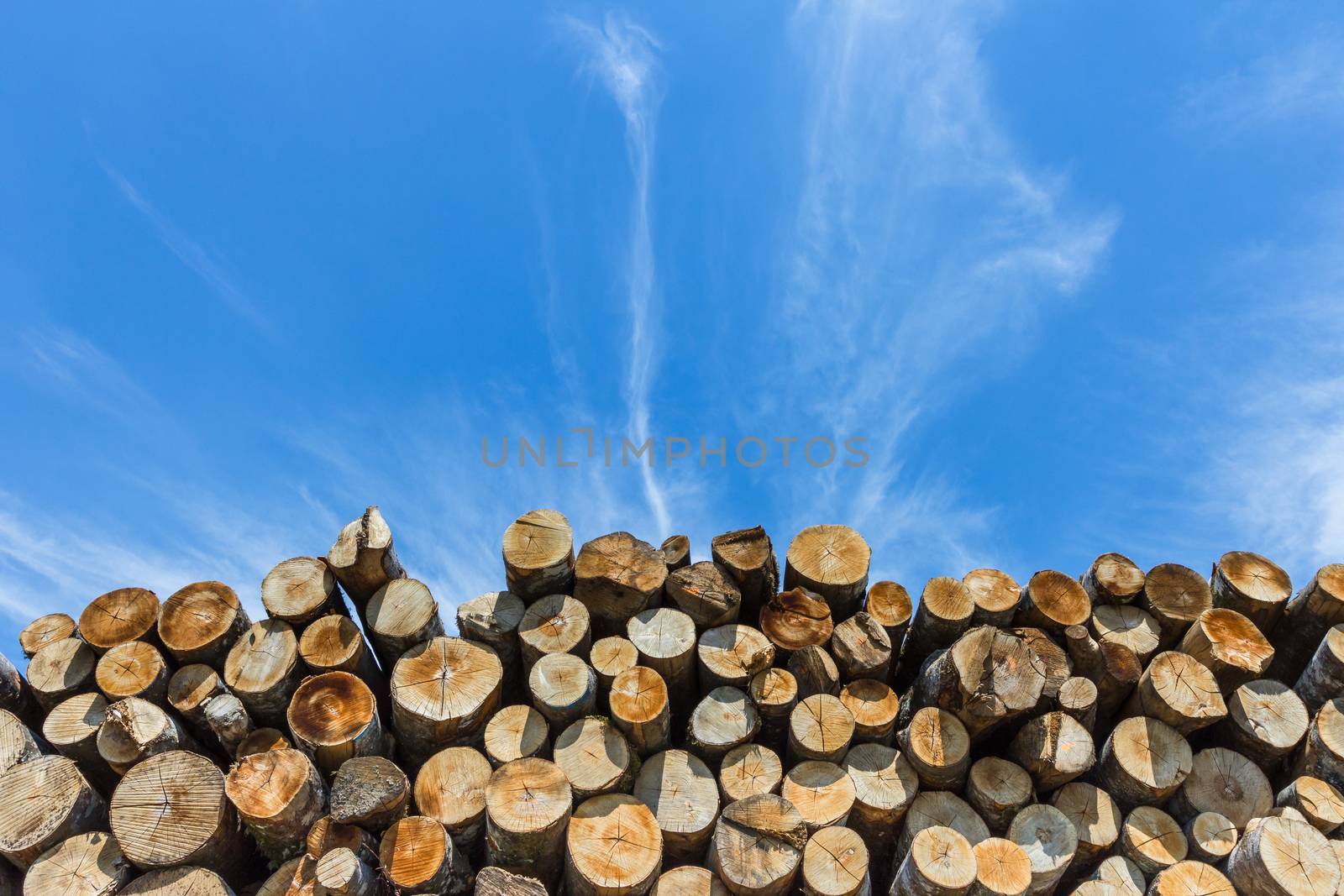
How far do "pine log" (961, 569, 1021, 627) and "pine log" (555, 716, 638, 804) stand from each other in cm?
210

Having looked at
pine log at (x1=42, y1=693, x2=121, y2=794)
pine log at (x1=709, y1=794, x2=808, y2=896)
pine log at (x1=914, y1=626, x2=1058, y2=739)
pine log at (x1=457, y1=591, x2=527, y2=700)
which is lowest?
pine log at (x1=42, y1=693, x2=121, y2=794)

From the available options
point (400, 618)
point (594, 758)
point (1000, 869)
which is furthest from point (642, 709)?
point (1000, 869)

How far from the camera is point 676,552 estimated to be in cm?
481

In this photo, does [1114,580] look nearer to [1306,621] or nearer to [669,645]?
[1306,621]

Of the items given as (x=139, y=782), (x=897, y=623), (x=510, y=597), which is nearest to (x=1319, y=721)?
(x=897, y=623)

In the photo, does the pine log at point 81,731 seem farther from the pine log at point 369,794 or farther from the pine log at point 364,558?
the pine log at point 369,794

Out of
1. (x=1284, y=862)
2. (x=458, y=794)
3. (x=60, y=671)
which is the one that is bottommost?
(x=458, y=794)

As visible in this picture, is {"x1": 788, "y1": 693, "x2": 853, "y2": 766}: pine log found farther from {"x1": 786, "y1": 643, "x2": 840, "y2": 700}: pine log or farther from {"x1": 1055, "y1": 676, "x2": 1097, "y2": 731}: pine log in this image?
{"x1": 1055, "y1": 676, "x2": 1097, "y2": 731}: pine log

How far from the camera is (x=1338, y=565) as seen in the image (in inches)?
188

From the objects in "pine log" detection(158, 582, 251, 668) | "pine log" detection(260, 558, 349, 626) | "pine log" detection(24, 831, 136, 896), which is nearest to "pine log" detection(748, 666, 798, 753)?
"pine log" detection(260, 558, 349, 626)

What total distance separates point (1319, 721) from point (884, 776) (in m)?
2.33

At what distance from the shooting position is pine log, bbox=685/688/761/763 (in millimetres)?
4180

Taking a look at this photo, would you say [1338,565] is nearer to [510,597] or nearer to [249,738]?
[510,597]

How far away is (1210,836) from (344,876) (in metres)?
4.14
